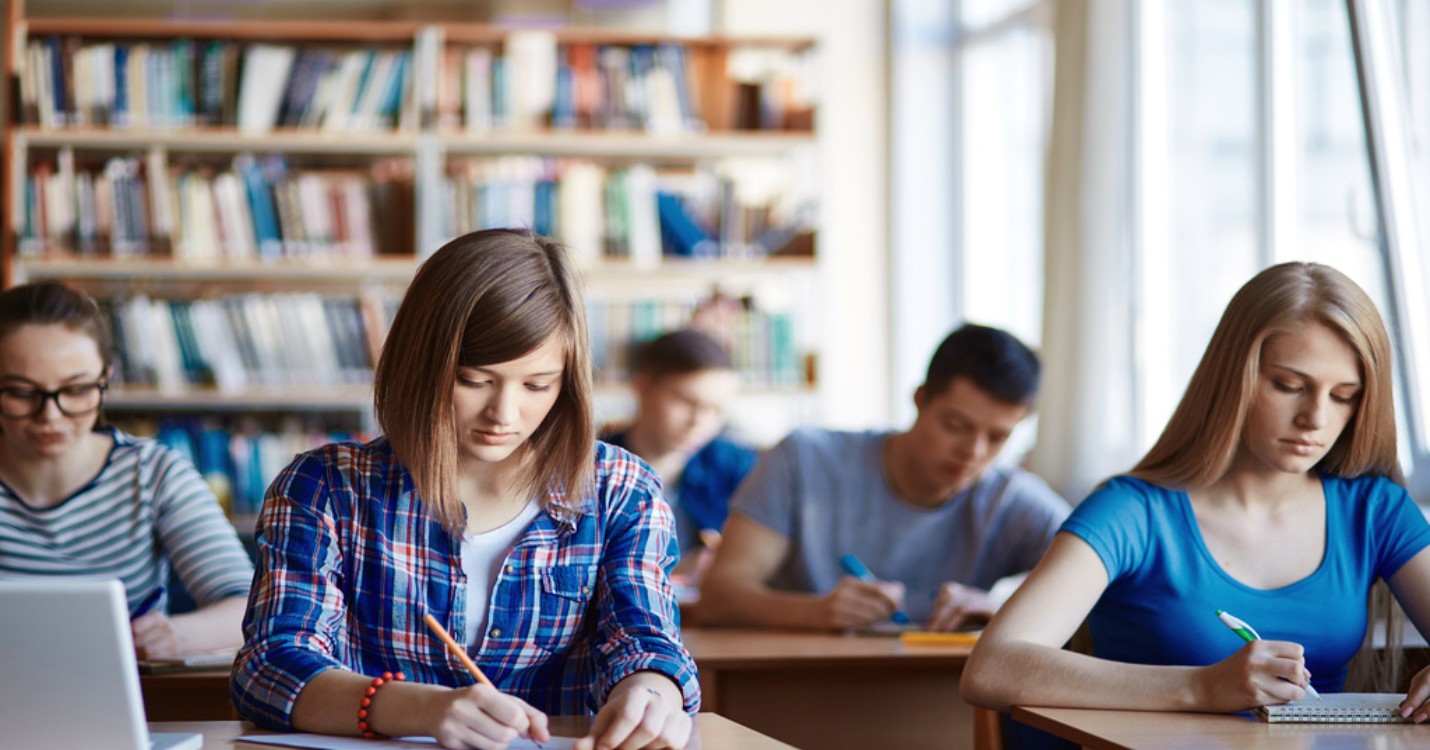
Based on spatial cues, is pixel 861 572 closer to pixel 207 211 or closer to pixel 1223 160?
pixel 1223 160

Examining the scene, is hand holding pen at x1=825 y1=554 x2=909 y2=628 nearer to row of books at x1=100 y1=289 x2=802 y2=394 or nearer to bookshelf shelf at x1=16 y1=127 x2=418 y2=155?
row of books at x1=100 y1=289 x2=802 y2=394

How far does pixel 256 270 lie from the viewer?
4555 mm

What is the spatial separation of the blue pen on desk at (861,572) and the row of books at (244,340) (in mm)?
2286

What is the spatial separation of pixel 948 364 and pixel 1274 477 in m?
0.78

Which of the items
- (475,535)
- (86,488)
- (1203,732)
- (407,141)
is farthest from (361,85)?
(1203,732)

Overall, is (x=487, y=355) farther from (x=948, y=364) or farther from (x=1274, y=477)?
(x=948, y=364)

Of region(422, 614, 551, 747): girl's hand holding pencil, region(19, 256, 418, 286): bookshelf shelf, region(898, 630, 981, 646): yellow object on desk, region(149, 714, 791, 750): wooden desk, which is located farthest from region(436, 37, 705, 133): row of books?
region(422, 614, 551, 747): girl's hand holding pencil

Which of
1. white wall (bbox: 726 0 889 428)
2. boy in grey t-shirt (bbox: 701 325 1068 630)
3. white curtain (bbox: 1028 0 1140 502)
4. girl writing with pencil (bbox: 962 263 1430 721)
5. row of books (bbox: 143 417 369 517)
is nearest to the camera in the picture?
girl writing with pencil (bbox: 962 263 1430 721)

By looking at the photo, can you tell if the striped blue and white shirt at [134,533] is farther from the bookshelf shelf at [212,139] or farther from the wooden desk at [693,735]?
the bookshelf shelf at [212,139]

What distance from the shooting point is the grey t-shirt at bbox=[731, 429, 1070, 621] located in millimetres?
2795

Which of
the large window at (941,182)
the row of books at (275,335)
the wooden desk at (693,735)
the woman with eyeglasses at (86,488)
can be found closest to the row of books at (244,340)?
the row of books at (275,335)

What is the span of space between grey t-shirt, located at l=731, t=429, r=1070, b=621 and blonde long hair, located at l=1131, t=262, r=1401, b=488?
2.60 ft

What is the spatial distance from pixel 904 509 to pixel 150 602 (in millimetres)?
1352

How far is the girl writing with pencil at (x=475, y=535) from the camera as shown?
1581 mm
